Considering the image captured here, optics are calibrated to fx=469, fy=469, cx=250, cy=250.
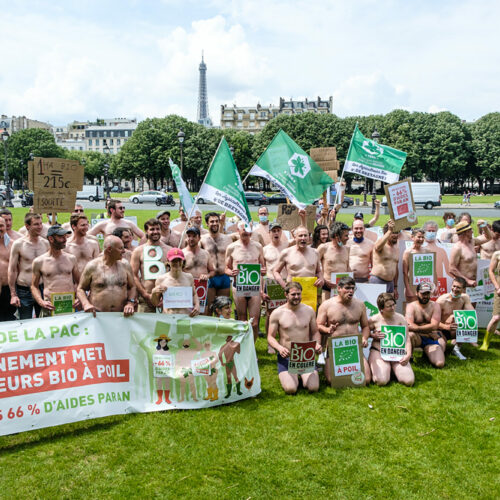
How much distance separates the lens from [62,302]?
6.33m

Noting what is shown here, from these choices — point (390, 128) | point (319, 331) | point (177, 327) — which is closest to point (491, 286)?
point (319, 331)

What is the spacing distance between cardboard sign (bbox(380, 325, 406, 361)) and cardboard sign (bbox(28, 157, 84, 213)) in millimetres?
6183

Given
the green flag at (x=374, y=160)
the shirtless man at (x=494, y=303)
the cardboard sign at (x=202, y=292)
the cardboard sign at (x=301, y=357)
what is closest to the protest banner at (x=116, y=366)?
the cardboard sign at (x=301, y=357)

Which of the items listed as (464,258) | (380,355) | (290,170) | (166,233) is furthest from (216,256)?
(464,258)

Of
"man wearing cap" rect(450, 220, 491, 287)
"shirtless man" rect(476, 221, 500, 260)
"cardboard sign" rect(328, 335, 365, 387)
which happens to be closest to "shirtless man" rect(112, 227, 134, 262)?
"cardboard sign" rect(328, 335, 365, 387)

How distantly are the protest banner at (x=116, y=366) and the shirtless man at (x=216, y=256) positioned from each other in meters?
2.05

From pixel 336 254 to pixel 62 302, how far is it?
14.9 ft

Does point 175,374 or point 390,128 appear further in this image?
point 390,128

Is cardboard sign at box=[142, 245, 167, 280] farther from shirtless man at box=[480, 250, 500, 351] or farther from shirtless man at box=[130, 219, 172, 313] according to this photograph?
shirtless man at box=[480, 250, 500, 351]

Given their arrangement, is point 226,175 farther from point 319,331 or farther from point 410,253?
point 410,253

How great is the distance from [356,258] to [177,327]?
4.07 m

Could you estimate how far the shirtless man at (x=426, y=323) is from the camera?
24.7 ft

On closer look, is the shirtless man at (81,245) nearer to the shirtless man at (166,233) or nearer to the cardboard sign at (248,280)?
the shirtless man at (166,233)

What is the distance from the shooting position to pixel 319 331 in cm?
699
